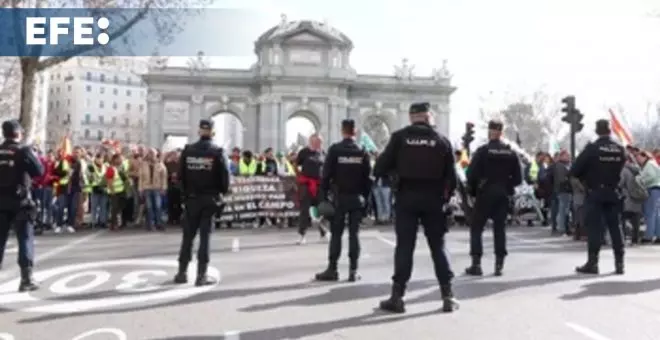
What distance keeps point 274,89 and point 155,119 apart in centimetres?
1110

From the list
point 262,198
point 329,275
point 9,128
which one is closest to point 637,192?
point 329,275

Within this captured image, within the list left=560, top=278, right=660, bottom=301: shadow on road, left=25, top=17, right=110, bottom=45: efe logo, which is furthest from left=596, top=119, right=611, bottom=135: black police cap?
left=25, top=17, right=110, bottom=45: efe logo

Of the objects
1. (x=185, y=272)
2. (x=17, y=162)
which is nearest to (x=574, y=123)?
(x=185, y=272)

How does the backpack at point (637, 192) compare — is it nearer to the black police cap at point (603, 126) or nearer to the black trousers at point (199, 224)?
the black police cap at point (603, 126)

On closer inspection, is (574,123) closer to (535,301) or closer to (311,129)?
(535,301)

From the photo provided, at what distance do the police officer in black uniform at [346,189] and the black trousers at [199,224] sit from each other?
1.57m

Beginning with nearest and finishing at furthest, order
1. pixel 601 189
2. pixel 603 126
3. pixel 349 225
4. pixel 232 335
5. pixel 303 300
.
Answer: pixel 232 335 < pixel 303 300 < pixel 349 225 < pixel 601 189 < pixel 603 126

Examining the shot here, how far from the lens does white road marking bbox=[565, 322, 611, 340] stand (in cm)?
668

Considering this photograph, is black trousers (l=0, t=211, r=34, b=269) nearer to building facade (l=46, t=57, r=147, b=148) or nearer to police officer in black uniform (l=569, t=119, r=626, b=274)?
police officer in black uniform (l=569, t=119, r=626, b=274)

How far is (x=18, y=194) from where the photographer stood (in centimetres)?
903

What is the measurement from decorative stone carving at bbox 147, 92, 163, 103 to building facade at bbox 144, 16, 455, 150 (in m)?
0.09

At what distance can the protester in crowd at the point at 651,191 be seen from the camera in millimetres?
16255

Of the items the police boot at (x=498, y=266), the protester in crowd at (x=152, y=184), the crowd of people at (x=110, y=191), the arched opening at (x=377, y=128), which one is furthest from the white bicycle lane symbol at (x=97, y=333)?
the arched opening at (x=377, y=128)

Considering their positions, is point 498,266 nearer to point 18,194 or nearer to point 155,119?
point 18,194
